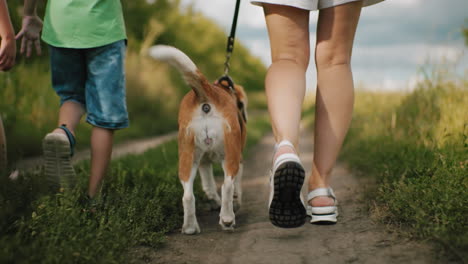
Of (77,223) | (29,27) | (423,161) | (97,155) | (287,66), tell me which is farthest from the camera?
(423,161)

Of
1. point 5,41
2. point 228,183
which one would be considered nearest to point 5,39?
point 5,41

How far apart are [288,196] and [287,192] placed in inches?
1.0

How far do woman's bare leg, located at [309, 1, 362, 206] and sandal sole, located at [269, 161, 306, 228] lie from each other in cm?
41

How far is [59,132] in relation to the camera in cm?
296

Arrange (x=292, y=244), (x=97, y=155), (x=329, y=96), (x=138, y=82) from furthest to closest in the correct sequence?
1. (x=138, y=82)
2. (x=97, y=155)
3. (x=329, y=96)
4. (x=292, y=244)

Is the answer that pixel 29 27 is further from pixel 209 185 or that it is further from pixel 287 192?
pixel 287 192

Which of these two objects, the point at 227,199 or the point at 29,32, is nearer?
the point at 227,199

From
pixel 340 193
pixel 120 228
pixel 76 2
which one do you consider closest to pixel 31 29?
pixel 76 2

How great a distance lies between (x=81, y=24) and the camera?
300cm

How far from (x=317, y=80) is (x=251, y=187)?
70.8 inches

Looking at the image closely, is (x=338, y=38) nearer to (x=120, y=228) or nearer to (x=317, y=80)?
(x=317, y=80)

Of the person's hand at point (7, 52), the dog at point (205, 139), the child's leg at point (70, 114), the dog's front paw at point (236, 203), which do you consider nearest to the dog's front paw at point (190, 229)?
the dog at point (205, 139)

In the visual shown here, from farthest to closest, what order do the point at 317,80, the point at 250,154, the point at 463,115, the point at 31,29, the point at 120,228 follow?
the point at 250,154
the point at 463,115
the point at 31,29
the point at 317,80
the point at 120,228

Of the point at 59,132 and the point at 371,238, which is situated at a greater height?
the point at 59,132
